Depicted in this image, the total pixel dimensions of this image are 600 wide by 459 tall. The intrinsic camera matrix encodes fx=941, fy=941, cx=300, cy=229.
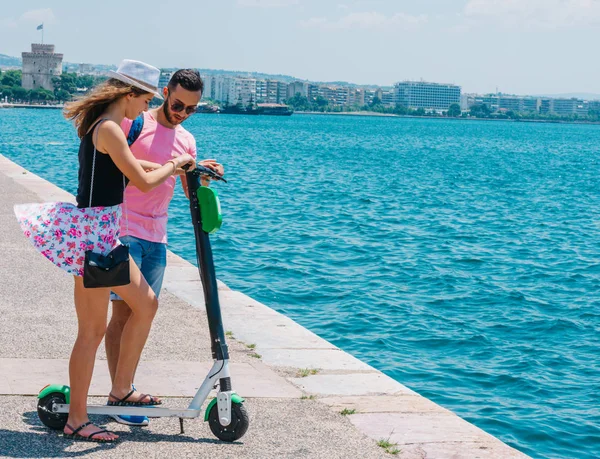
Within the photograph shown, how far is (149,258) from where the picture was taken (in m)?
4.92

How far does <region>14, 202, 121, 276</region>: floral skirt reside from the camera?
14.4 ft

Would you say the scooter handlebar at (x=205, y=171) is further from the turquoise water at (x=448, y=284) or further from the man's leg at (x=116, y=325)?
the turquoise water at (x=448, y=284)

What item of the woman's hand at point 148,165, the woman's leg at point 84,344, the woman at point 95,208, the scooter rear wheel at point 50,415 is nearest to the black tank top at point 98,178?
the woman at point 95,208

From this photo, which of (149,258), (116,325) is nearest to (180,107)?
(149,258)

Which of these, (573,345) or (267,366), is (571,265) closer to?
(573,345)

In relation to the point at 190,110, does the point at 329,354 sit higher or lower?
lower

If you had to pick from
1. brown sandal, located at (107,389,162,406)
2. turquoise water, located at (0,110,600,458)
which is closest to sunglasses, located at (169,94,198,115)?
brown sandal, located at (107,389,162,406)

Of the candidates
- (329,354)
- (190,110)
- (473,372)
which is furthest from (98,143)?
(473,372)

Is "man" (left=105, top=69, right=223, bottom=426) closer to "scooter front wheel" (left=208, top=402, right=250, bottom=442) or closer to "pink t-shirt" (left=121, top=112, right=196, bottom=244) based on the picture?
"pink t-shirt" (left=121, top=112, right=196, bottom=244)

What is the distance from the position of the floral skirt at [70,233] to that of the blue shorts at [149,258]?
32 cm

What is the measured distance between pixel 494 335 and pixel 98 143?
8.29 meters

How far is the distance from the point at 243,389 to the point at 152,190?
62.1 inches

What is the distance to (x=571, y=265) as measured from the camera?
61.5ft

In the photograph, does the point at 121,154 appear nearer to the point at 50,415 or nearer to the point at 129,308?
the point at 129,308
